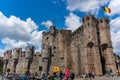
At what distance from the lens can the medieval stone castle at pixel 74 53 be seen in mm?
35250

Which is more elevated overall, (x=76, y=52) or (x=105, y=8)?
(x=105, y=8)

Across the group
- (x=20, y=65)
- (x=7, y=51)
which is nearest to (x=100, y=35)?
(x=20, y=65)

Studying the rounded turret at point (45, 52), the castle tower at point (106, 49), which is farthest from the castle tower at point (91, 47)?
the rounded turret at point (45, 52)

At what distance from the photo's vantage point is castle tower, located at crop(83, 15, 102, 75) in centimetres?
3419

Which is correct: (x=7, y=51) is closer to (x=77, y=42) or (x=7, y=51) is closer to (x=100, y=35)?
(x=77, y=42)

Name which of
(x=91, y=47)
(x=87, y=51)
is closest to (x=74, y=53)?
(x=87, y=51)

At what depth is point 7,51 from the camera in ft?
169

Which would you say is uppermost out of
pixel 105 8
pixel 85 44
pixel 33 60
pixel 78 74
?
pixel 105 8

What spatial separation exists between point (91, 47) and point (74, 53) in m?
7.66

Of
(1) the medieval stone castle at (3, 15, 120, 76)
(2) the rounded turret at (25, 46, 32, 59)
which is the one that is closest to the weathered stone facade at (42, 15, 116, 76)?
(1) the medieval stone castle at (3, 15, 120, 76)

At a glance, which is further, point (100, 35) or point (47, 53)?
point (47, 53)

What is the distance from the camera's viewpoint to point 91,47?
3553 cm

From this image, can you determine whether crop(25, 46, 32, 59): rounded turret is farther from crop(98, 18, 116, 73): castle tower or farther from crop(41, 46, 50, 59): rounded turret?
crop(98, 18, 116, 73): castle tower

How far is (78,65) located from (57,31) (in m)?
15.5
